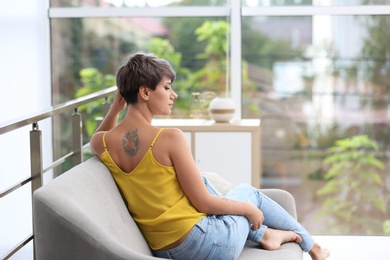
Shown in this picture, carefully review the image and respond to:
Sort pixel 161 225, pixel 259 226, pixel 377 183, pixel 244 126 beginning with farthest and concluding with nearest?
pixel 377 183 → pixel 244 126 → pixel 259 226 → pixel 161 225

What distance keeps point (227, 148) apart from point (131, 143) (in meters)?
2.53

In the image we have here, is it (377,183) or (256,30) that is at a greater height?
(256,30)

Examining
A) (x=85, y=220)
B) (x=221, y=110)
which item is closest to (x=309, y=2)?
(x=221, y=110)

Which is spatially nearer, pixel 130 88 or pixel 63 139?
pixel 130 88

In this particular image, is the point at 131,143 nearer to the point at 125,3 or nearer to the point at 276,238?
the point at 276,238

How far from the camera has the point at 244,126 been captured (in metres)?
5.53

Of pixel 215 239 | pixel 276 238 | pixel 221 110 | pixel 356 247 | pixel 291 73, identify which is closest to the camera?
pixel 215 239

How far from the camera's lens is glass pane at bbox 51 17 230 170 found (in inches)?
241

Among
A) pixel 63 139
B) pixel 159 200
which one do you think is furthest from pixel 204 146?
pixel 159 200

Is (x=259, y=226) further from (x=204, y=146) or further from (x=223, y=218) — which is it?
(x=204, y=146)

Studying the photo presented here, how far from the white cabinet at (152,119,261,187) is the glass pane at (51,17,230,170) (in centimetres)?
51

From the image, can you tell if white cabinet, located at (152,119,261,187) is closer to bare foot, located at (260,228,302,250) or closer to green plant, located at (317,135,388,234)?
green plant, located at (317,135,388,234)

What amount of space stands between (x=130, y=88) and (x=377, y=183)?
10.7ft

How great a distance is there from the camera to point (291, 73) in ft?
19.8
